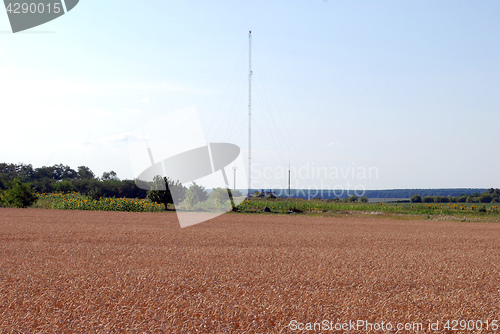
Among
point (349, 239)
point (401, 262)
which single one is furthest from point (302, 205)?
point (401, 262)

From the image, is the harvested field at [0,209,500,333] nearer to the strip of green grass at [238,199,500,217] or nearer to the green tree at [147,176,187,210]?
the green tree at [147,176,187,210]

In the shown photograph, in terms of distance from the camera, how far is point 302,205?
1655 inches

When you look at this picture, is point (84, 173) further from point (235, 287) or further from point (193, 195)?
point (235, 287)

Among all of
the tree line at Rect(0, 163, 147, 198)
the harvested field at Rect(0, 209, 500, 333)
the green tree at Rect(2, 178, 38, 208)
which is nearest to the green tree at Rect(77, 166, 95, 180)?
the tree line at Rect(0, 163, 147, 198)

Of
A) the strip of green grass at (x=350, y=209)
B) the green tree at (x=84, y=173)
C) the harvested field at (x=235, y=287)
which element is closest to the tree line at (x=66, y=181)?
the green tree at (x=84, y=173)

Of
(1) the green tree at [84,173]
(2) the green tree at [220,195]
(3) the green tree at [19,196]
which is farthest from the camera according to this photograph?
(1) the green tree at [84,173]

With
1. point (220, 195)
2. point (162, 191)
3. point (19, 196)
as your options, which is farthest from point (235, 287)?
point (19, 196)

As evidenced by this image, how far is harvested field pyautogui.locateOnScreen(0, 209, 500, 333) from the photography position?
270 inches

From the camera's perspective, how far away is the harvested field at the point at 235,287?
22.5ft

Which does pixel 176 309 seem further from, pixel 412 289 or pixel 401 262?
pixel 401 262

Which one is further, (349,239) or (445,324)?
(349,239)

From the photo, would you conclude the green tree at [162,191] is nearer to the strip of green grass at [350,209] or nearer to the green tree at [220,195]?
the green tree at [220,195]

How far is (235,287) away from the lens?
9242 mm

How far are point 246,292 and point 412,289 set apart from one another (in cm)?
362
